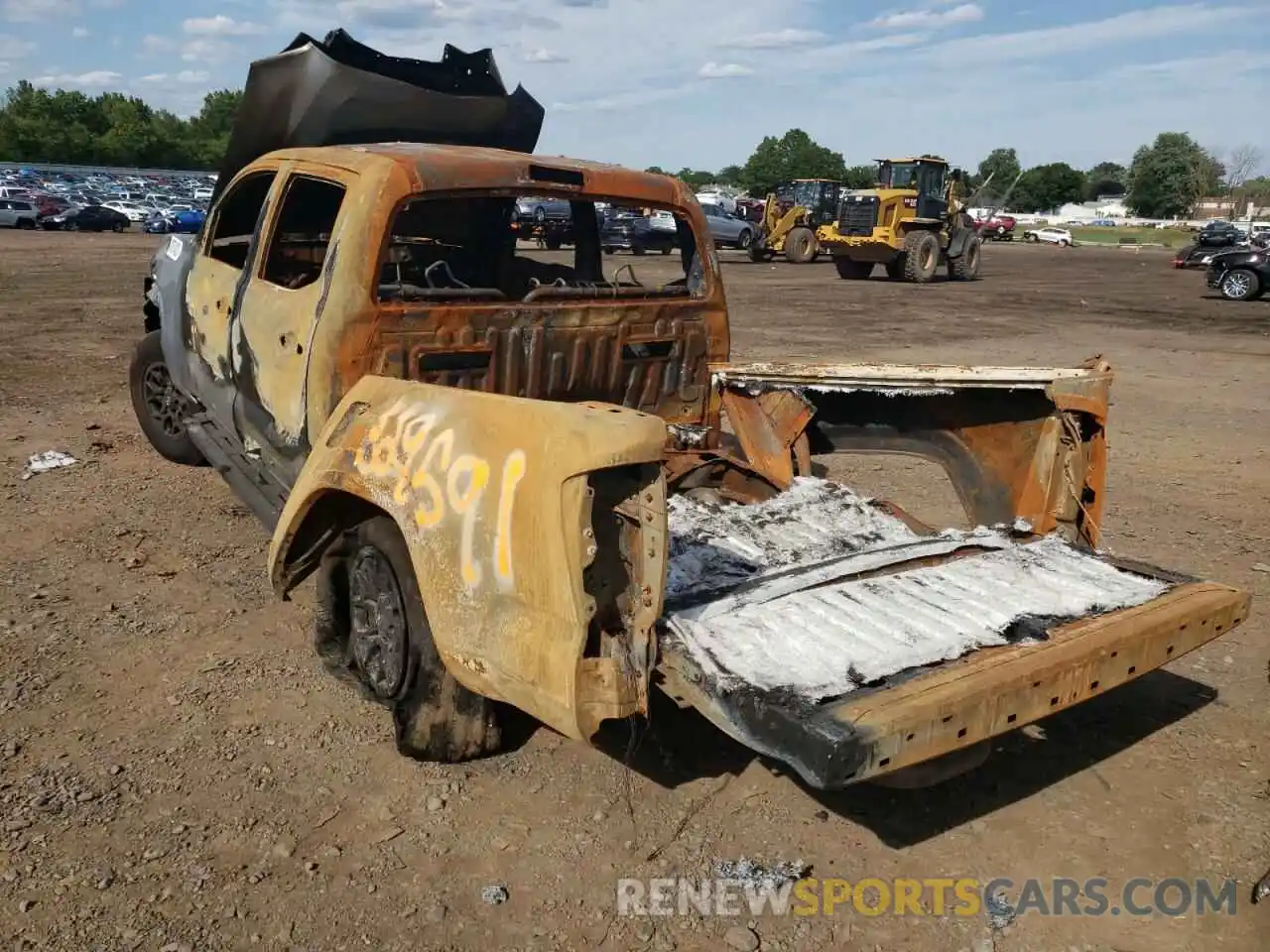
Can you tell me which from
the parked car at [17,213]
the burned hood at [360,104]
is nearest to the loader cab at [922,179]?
the burned hood at [360,104]

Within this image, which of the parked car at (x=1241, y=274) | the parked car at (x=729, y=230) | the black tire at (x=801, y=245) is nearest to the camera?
the parked car at (x=1241, y=274)

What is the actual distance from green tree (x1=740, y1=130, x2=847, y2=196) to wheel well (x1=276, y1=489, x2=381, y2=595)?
9228 centimetres

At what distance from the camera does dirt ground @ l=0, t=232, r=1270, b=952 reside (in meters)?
2.66

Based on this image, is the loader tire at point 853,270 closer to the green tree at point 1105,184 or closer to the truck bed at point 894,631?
the truck bed at point 894,631

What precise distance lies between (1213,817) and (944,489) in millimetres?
3552

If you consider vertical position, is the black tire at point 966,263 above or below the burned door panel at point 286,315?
below

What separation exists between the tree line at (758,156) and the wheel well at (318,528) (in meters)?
80.9

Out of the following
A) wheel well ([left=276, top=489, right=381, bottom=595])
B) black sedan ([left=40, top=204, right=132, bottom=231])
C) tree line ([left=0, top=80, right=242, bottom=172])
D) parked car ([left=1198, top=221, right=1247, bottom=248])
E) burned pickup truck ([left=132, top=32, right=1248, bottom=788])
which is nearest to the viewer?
burned pickup truck ([left=132, top=32, right=1248, bottom=788])

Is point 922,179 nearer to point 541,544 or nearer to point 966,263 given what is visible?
point 966,263

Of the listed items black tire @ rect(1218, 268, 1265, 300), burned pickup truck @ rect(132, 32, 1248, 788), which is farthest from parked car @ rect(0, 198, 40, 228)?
black tire @ rect(1218, 268, 1265, 300)

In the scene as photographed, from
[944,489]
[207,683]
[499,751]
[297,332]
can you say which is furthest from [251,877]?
[944,489]

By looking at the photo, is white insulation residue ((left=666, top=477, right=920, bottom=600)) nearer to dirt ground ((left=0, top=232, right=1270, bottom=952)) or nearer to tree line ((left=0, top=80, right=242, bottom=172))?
dirt ground ((left=0, top=232, right=1270, bottom=952))

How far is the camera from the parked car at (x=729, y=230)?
31.3 meters

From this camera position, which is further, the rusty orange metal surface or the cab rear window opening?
the cab rear window opening
